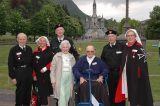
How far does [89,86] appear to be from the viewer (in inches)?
373

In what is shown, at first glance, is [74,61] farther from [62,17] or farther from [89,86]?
[62,17]

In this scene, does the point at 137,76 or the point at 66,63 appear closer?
the point at 137,76

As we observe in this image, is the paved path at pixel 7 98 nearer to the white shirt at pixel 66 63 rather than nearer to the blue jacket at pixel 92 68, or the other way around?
the white shirt at pixel 66 63

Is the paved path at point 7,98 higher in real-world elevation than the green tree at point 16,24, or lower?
A: lower

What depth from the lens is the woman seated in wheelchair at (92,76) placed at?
375 inches

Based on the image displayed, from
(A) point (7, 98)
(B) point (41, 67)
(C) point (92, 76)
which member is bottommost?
(A) point (7, 98)

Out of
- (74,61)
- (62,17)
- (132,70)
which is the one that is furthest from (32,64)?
(62,17)

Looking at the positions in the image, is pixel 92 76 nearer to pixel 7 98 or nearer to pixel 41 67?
pixel 41 67

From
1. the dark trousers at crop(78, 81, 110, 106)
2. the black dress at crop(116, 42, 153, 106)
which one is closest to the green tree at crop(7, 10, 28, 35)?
the dark trousers at crop(78, 81, 110, 106)

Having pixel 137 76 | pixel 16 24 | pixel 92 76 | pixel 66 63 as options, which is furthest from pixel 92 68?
pixel 16 24

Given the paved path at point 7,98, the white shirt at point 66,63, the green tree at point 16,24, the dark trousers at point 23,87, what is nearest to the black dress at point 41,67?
the dark trousers at point 23,87

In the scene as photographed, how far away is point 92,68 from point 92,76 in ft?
0.59

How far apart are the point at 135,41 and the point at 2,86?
7156 millimetres

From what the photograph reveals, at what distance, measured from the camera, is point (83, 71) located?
31.7ft
